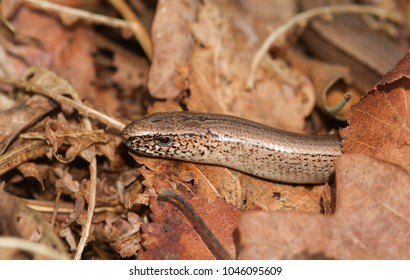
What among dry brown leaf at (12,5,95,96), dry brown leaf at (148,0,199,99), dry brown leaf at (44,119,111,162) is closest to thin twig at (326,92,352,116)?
dry brown leaf at (148,0,199,99)

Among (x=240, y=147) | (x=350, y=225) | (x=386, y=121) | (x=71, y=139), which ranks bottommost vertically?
(x=71, y=139)

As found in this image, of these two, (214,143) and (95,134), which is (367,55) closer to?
(214,143)

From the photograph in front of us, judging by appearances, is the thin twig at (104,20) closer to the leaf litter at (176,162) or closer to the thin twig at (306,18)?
the leaf litter at (176,162)

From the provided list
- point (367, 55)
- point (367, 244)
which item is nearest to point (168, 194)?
point (367, 244)

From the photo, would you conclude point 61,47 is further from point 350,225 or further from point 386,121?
point 350,225

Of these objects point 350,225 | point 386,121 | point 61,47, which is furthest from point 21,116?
point 386,121

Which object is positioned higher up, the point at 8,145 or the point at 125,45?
the point at 125,45

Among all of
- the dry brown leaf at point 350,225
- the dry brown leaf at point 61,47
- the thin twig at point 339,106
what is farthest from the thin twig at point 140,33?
the dry brown leaf at point 350,225
